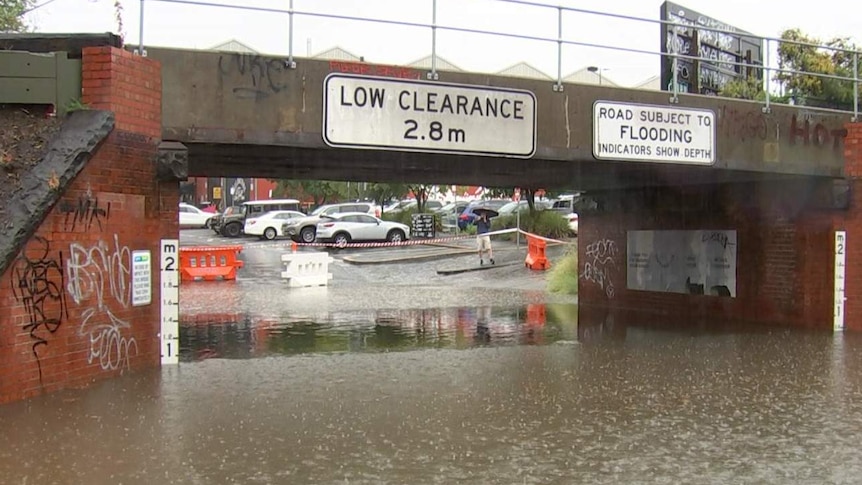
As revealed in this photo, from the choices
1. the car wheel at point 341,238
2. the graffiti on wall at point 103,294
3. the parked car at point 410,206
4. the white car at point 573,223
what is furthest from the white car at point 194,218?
the graffiti on wall at point 103,294

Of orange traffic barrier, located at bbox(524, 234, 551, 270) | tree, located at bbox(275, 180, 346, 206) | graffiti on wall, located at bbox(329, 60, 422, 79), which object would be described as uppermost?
tree, located at bbox(275, 180, 346, 206)

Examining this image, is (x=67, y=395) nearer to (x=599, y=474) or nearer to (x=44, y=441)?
(x=44, y=441)

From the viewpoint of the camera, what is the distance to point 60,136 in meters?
8.05

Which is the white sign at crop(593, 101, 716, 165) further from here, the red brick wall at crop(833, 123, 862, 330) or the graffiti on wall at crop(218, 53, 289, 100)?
the graffiti on wall at crop(218, 53, 289, 100)

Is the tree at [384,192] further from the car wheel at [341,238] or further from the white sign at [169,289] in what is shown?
the white sign at [169,289]

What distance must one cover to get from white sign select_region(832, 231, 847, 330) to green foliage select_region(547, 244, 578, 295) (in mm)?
8559

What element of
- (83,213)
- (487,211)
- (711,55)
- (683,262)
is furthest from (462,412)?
(487,211)

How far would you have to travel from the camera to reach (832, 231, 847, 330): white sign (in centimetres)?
1309

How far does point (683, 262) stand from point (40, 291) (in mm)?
12120

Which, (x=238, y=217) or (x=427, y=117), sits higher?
(x=427, y=117)

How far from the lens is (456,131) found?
10.1 meters

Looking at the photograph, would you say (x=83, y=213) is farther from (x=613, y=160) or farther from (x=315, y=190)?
(x=315, y=190)

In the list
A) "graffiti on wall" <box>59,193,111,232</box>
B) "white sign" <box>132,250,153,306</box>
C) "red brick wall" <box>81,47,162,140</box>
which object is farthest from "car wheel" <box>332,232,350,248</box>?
"graffiti on wall" <box>59,193,111,232</box>

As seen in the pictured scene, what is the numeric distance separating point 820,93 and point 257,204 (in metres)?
27.6
